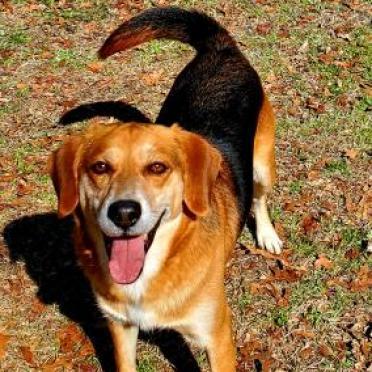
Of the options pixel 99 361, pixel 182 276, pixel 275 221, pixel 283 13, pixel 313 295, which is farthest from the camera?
pixel 283 13

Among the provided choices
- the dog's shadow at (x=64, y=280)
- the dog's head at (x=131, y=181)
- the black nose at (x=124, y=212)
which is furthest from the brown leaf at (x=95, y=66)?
the black nose at (x=124, y=212)

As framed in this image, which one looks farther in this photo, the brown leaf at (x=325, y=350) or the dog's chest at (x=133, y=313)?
the brown leaf at (x=325, y=350)

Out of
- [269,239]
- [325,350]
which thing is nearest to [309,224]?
[269,239]

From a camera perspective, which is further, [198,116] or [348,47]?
[348,47]

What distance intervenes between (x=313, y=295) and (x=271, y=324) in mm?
450

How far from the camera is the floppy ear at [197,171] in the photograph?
3.85m

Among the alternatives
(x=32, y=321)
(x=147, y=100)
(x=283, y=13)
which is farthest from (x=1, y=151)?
(x=283, y=13)

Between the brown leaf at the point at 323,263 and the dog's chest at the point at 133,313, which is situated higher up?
the dog's chest at the point at 133,313

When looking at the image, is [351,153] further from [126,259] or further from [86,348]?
[126,259]

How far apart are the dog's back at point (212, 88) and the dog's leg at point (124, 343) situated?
122 centimetres

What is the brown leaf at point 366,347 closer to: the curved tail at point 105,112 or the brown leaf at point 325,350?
the brown leaf at point 325,350

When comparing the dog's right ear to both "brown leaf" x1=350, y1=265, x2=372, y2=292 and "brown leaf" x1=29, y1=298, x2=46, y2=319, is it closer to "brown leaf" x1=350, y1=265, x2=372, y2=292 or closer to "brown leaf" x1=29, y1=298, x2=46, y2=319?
"brown leaf" x1=29, y1=298, x2=46, y2=319

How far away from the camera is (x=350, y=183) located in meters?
6.37

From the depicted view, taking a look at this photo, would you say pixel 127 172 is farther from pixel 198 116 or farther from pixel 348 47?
pixel 348 47
